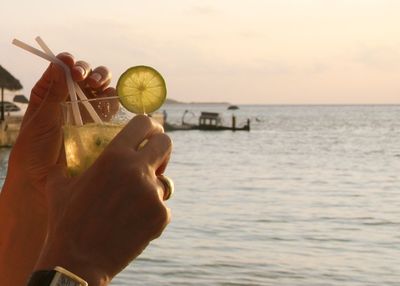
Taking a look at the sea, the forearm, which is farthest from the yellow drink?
the sea

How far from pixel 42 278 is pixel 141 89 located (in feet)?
2.44

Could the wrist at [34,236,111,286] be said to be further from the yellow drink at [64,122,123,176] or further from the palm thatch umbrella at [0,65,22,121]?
the palm thatch umbrella at [0,65,22,121]

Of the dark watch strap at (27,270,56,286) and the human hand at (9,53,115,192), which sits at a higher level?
the human hand at (9,53,115,192)

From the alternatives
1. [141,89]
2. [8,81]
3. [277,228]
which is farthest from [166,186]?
[8,81]

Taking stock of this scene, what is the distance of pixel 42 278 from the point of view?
164 centimetres

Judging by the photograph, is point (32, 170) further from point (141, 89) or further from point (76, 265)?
point (76, 265)

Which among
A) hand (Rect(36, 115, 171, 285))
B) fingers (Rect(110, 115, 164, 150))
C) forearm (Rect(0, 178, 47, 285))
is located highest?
fingers (Rect(110, 115, 164, 150))

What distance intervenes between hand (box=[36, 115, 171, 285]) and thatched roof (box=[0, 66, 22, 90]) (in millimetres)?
36908

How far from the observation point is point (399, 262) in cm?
1537

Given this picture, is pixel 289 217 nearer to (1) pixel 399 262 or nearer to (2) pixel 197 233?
(2) pixel 197 233

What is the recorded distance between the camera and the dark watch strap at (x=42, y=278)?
1.61 metres

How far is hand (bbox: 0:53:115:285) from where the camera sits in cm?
229

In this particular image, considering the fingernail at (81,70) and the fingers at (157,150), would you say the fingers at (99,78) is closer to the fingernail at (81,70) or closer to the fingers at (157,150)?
the fingernail at (81,70)

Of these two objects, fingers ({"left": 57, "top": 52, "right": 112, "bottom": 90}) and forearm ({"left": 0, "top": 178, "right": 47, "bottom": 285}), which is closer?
fingers ({"left": 57, "top": 52, "right": 112, "bottom": 90})
